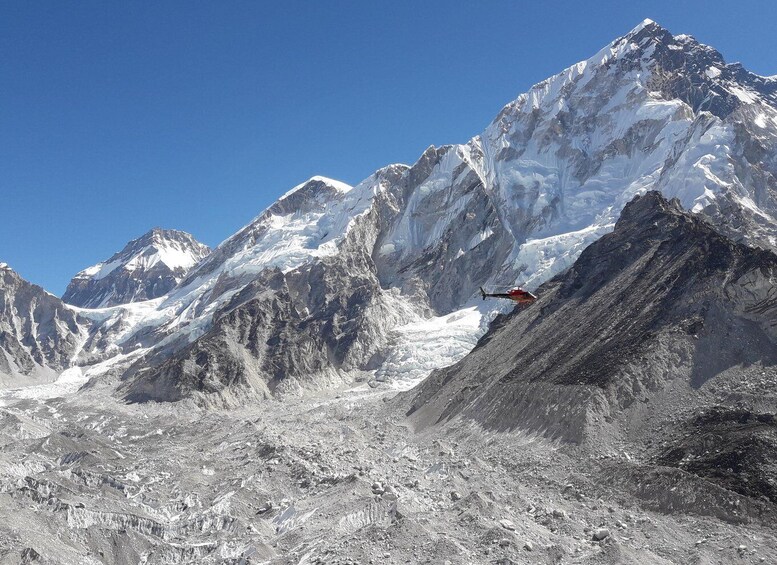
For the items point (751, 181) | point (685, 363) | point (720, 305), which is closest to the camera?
point (685, 363)

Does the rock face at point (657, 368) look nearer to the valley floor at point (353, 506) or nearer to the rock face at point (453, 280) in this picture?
the valley floor at point (353, 506)

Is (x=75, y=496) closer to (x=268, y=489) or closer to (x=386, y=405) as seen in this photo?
(x=268, y=489)

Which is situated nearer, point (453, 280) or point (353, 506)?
point (353, 506)

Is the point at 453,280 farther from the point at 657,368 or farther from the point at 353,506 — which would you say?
the point at 353,506

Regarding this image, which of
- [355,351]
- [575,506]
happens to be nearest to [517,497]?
[575,506]

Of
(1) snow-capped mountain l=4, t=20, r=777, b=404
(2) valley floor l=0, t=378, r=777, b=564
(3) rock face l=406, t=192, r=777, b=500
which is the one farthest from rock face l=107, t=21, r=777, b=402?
(2) valley floor l=0, t=378, r=777, b=564

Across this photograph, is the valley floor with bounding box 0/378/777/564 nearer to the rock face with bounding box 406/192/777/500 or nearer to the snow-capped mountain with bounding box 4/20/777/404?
the rock face with bounding box 406/192/777/500

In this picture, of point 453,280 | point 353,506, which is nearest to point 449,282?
point 453,280
